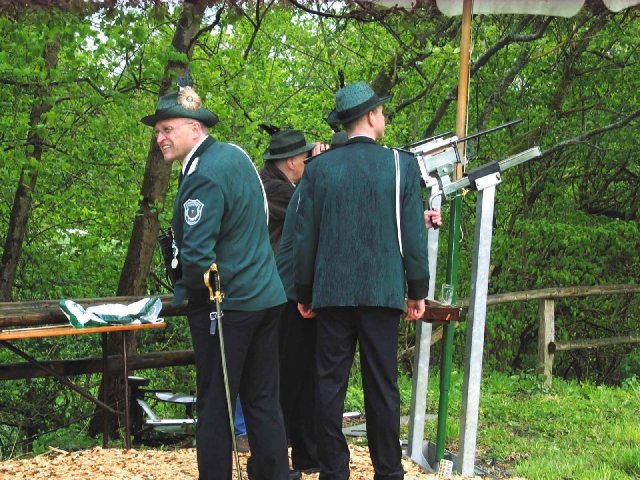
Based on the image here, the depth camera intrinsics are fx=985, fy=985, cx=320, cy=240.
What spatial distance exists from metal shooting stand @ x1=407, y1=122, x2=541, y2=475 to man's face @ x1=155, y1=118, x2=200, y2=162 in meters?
1.22

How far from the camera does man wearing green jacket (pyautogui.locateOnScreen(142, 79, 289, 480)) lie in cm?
401

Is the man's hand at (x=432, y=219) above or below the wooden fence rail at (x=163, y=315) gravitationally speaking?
A: above

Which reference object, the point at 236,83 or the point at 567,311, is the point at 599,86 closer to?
the point at 567,311

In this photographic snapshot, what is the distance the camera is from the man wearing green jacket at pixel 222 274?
4012mm

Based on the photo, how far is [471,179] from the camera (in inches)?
198

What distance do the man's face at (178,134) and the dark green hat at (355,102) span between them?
0.71m

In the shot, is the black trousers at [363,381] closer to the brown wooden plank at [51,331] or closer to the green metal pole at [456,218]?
the green metal pole at [456,218]

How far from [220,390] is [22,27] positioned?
5.19 metres

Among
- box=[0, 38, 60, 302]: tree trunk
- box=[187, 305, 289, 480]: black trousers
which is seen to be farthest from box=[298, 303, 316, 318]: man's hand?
box=[0, 38, 60, 302]: tree trunk

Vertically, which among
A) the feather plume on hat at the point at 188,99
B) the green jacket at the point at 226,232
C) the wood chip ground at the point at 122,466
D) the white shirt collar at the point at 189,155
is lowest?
the wood chip ground at the point at 122,466

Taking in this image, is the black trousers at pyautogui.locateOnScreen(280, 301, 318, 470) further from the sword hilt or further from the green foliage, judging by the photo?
the green foliage

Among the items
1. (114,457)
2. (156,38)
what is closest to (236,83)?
(156,38)

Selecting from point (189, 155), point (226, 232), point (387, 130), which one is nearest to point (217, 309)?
point (226, 232)

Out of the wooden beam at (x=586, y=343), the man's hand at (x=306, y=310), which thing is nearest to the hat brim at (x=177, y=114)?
the man's hand at (x=306, y=310)
